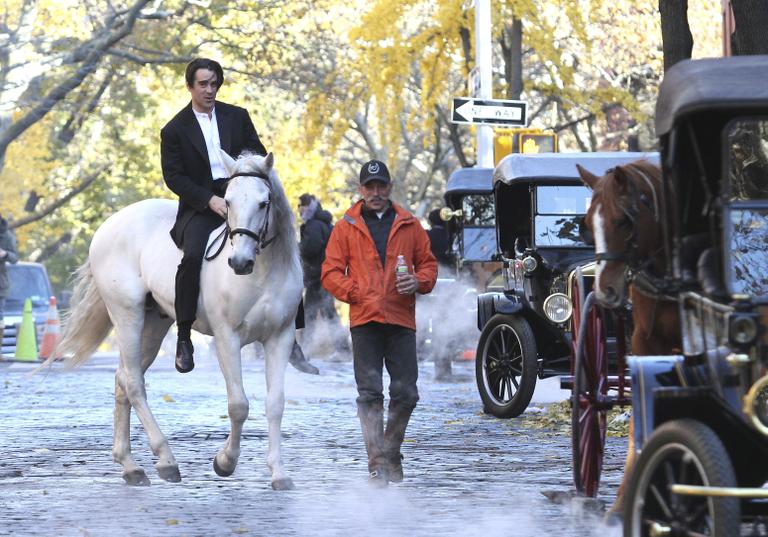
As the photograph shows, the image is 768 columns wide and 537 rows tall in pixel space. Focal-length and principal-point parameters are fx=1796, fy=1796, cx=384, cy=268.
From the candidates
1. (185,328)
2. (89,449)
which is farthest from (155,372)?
(185,328)

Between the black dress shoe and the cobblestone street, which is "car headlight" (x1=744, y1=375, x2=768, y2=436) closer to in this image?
the cobblestone street

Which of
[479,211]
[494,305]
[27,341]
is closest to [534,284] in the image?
[494,305]

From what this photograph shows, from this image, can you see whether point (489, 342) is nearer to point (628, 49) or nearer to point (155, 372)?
point (155, 372)

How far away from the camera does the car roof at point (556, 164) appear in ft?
51.4

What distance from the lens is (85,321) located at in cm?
1200

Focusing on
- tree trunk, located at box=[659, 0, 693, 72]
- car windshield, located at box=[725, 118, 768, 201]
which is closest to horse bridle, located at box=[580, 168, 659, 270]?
car windshield, located at box=[725, 118, 768, 201]

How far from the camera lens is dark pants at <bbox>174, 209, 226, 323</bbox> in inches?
412

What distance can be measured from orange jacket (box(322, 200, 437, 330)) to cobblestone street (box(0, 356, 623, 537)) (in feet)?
3.28

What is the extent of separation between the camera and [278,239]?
Answer: 10.4 metres

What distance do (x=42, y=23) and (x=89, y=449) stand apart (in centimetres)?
2408

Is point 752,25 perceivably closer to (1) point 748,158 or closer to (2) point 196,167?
(2) point 196,167

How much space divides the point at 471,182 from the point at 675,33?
8.74 meters

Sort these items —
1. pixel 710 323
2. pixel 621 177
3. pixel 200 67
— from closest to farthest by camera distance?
1. pixel 710 323
2. pixel 621 177
3. pixel 200 67

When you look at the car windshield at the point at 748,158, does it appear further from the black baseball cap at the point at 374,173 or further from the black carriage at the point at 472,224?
the black carriage at the point at 472,224
